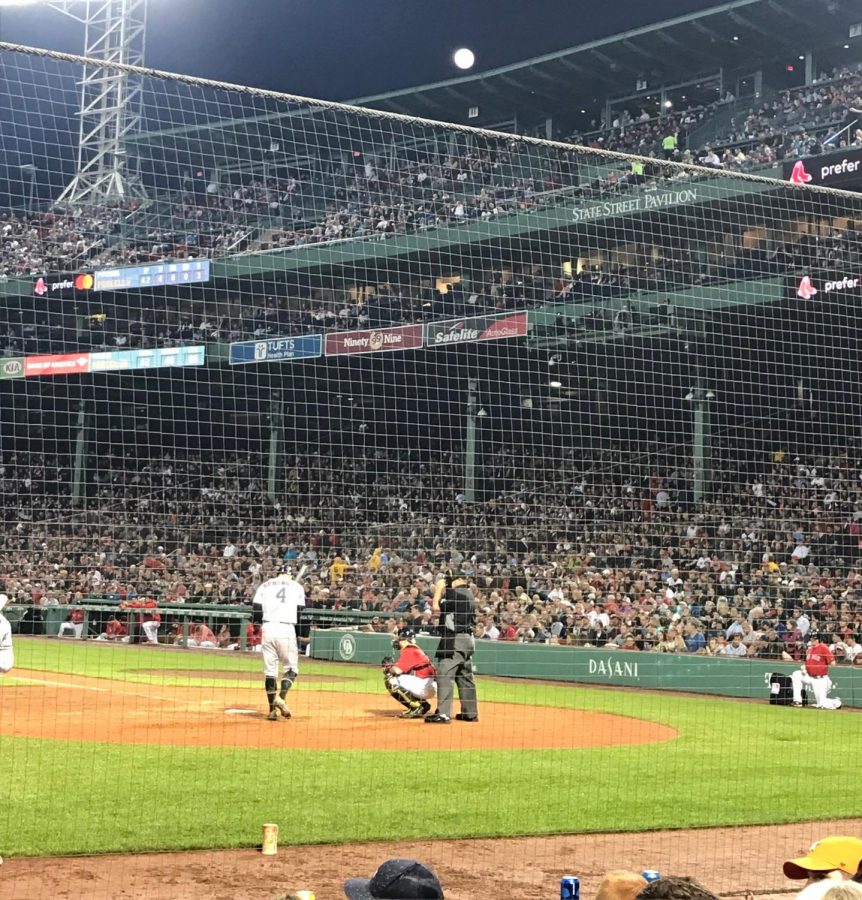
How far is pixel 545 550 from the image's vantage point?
73.0ft

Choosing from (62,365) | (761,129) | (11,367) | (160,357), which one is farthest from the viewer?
(761,129)

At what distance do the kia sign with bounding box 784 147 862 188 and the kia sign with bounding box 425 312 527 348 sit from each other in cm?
786

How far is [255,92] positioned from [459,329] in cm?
1547

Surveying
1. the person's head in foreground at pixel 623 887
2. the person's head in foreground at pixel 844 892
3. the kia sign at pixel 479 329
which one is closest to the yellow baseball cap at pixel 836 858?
the person's head in foreground at pixel 623 887

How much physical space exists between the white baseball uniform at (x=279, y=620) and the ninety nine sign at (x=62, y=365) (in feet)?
14.1

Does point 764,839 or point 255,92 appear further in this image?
point 764,839

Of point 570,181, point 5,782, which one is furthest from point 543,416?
point 5,782

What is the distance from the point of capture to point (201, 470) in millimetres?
30750

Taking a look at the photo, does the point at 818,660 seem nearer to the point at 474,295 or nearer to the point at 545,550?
the point at 545,550

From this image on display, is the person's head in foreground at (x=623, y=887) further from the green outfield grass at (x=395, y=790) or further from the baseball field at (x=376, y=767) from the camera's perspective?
the green outfield grass at (x=395, y=790)

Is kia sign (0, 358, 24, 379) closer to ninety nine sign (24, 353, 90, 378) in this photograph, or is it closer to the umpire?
ninety nine sign (24, 353, 90, 378)

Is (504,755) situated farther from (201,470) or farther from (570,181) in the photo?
(570,181)

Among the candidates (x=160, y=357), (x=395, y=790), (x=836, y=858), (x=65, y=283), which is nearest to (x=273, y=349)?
(x=160, y=357)

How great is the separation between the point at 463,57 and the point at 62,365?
28302mm
